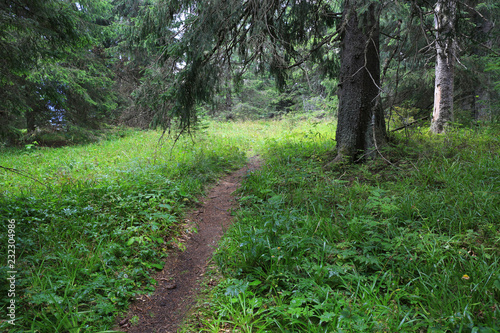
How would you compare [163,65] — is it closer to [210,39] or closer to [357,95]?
[210,39]

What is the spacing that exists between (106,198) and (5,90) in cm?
420

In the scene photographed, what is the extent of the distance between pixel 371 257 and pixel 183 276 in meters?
2.24

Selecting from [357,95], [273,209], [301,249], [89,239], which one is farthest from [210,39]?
[301,249]

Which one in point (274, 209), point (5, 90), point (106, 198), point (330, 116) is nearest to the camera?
point (274, 209)

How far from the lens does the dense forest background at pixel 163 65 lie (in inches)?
164

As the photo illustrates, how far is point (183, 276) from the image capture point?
314 cm

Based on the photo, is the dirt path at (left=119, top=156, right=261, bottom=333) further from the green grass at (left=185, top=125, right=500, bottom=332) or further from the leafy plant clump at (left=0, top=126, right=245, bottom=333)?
the green grass at (left=185, top=125, right=500, bottom=332)

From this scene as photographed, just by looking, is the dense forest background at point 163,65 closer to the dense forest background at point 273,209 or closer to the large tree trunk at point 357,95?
the dense forest background at point 273,209

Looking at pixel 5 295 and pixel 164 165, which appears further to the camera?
pixel 164 165

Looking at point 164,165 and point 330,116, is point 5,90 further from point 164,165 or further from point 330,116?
point 330,116

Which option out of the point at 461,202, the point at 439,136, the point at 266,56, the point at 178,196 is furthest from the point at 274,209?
the point at 439,136

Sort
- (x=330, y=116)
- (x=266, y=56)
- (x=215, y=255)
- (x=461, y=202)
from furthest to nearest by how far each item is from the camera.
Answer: (x=330, y=116), (x=266, y=56), (x=215, y=255), (x=461, y=202)

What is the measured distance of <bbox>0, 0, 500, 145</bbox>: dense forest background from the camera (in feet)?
13.7

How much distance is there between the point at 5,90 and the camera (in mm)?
5715
